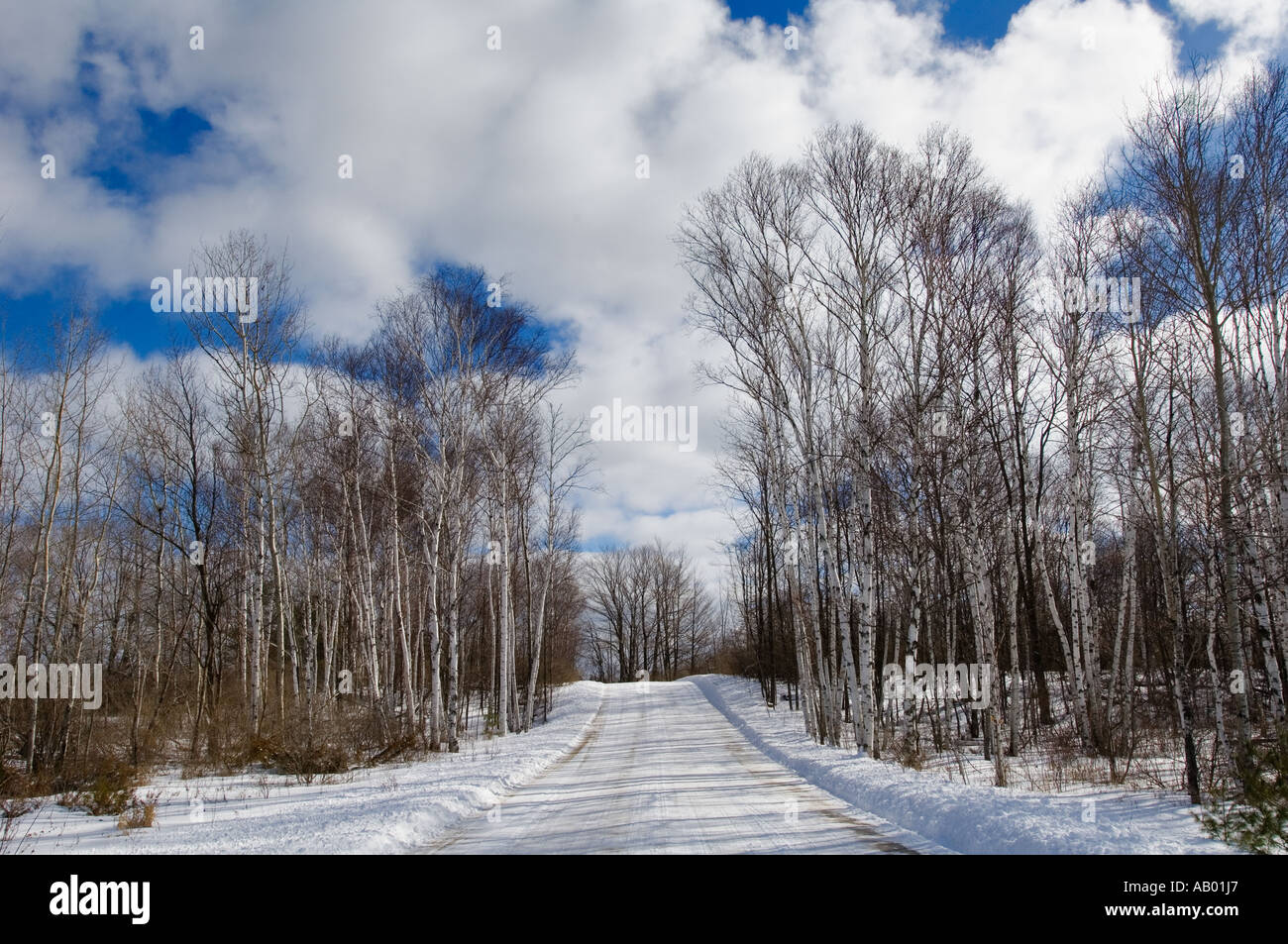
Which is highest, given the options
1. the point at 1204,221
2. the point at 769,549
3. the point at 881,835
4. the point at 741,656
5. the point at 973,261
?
the point at 973,261

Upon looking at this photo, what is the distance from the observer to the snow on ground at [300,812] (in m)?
7.04

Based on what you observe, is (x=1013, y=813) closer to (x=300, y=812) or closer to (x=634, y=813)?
(x=634, y=813)

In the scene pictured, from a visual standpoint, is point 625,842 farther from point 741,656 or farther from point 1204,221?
point 741,656

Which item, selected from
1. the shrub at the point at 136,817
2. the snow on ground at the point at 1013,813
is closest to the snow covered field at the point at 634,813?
the snow on ground at the point at 1013,813

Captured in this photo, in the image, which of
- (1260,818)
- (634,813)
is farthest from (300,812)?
(1260,818)

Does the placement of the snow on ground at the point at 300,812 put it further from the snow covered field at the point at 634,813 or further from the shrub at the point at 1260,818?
the shrub at the point at 1260,818

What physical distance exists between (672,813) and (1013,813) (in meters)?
3.58

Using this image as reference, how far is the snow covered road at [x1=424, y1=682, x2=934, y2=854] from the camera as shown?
6484 mm

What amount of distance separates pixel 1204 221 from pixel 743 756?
12.8 m

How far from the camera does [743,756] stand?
50.8 feet

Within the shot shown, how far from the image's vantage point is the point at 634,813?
8.19 metres

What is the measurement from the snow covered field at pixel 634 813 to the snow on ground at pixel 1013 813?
0.02 m
